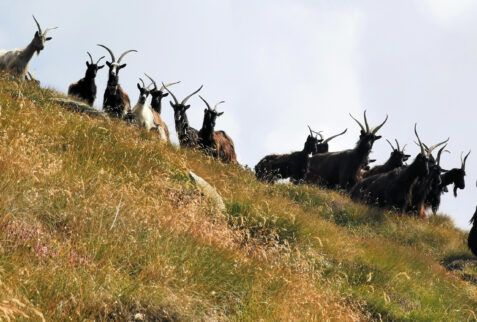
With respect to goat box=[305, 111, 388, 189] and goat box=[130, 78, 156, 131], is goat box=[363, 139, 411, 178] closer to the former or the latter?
goat box=[305, 111, 388, 189]

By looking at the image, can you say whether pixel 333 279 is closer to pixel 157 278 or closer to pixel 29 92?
pixel 157 278

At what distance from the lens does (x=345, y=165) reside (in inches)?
898

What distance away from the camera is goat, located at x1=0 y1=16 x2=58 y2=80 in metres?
18.7

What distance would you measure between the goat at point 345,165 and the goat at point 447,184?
2902 millimetres

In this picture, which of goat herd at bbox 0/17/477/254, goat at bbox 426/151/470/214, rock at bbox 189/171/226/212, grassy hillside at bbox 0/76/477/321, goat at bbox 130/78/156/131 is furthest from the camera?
goat at bbox 426/151/470/214

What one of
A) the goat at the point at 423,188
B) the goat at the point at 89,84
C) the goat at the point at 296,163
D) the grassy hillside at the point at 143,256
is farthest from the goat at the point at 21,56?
the goat at the point at 423,188

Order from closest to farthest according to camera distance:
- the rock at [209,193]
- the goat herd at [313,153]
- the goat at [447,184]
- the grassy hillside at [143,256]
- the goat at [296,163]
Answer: the grassy hillside at [143,256] < the rock at [209,193] < the goat herd at [313,153] < the goat at [447,184] < the goat at [296,163]

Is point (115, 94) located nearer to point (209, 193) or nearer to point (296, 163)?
point (296, 163)

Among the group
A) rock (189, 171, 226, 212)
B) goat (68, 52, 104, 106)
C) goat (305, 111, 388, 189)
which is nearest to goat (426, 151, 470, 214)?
goat (305, 111, 388, 189)

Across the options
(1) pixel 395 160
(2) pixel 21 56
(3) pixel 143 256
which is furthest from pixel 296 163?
(3) pixel 143 256

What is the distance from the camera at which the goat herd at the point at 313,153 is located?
61.1ft

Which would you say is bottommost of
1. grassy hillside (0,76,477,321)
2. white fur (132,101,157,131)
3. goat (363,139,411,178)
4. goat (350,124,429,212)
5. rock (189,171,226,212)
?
grassy hillside (0,76,477,321)

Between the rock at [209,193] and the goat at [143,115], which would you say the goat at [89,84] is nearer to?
the goat at [143,115]

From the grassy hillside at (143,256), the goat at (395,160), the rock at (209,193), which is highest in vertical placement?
the goat at (395,160)
